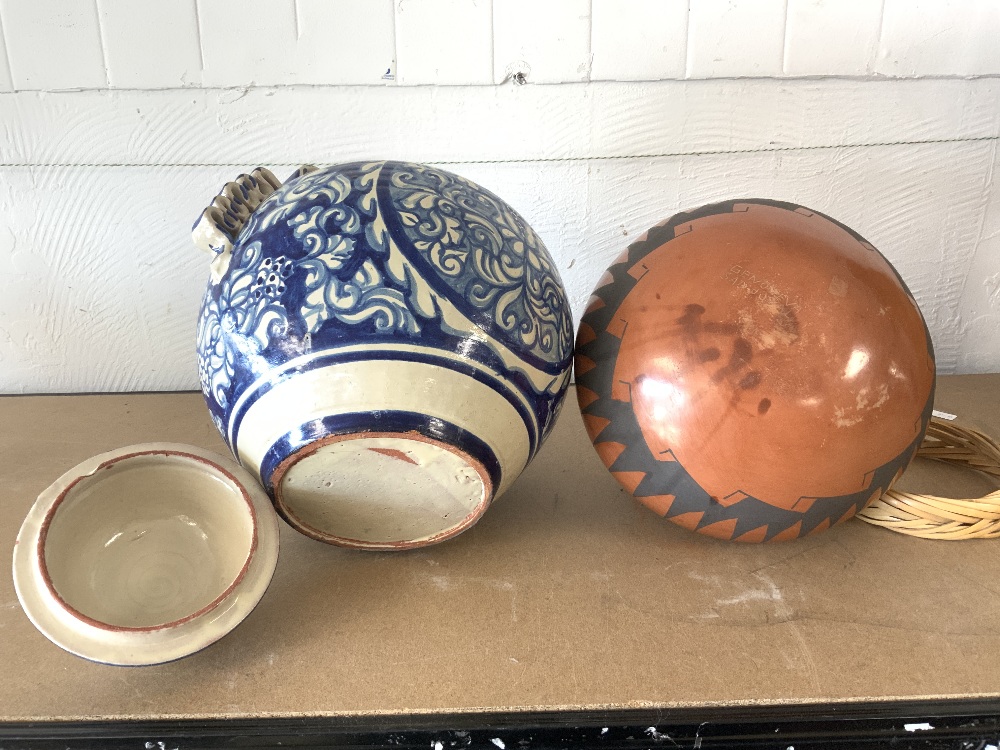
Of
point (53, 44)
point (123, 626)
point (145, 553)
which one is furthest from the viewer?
point (53, 44)

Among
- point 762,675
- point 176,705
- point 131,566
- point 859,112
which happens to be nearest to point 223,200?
point 131,566

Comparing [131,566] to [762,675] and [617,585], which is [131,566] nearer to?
[617,585]

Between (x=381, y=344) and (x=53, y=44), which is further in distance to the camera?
(x=53, y=44)

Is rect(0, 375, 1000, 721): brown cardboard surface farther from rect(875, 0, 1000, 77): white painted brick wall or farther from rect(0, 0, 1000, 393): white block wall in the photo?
rect(875, 0, 1000, 77): white painted brick wall

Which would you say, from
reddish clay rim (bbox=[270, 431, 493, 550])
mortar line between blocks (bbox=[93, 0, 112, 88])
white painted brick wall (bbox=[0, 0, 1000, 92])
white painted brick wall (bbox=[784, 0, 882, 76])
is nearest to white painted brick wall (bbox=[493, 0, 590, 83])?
white painted brick wall (bbox=[0, 0, 1000, 92])

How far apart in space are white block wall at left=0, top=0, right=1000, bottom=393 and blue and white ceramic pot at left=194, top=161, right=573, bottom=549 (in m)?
0.45

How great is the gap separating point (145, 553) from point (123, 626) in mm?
129

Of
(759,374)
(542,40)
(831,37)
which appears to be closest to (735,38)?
(831,37)

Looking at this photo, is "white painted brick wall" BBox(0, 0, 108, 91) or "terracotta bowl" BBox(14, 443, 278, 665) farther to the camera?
"white painted brick wall" BBox(0, 0, 108, 91)

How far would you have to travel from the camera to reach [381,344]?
75cm

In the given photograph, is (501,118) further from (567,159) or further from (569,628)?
(569,628)

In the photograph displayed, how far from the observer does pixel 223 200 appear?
899mm

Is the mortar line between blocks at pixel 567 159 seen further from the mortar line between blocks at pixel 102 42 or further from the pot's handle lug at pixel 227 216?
the pot's handle lug at pixel 227 216

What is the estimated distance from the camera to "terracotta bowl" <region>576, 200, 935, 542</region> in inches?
31.2
